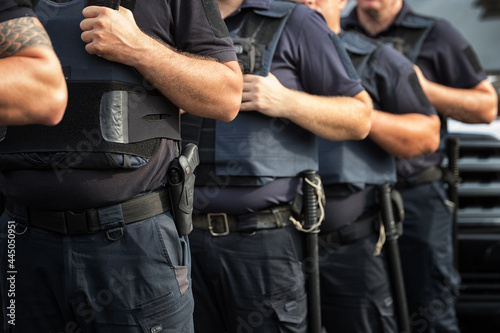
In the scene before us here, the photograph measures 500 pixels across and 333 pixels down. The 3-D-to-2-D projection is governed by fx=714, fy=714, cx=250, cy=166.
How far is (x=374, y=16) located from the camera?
4.11m

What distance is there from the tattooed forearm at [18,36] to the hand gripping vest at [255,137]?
3.46ft

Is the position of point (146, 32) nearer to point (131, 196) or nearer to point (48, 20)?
point (48, 20)

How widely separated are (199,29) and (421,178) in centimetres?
208

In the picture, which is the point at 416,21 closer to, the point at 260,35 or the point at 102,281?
the point at 260,35

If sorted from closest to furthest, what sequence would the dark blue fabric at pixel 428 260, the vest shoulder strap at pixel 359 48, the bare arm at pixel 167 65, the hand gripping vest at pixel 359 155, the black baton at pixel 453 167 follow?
the bare arm at pixel 167 65 < the hand gripping vest at pixel 359 155 < the vest shoulder strap at pixel 359 48 < the dark blue fabric at pixel 428 260 < the black baton at pixel 453 167

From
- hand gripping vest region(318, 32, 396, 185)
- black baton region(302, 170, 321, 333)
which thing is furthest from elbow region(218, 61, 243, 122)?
hand gripping vest region(318, 32, 396, 185)

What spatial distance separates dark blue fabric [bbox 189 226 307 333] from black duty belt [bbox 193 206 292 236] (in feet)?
0.07

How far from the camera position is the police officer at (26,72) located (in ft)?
4.94

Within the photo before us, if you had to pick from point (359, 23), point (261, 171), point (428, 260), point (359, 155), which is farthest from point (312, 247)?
point (359, 23)

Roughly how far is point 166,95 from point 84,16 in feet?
0.97

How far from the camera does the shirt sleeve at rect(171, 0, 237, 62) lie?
1970mm

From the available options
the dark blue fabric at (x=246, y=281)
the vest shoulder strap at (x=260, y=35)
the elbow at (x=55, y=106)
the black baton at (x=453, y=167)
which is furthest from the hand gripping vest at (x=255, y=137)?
the black baton at (x=453, y=167)

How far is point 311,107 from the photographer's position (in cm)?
262

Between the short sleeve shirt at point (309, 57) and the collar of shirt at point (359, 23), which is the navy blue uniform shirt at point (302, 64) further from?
the collar of shirt at point (359, 23)
